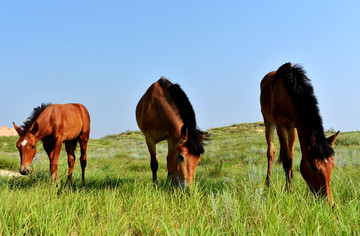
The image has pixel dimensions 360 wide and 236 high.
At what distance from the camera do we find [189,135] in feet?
16.4

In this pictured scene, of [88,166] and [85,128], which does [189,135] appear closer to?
[85,128]

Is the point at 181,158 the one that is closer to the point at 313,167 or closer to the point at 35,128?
the point at 313,167

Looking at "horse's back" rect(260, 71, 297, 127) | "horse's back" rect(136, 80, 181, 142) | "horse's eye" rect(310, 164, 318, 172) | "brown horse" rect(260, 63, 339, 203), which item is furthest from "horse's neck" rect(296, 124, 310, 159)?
"horse's back" rect(136, 80, 181, 142)

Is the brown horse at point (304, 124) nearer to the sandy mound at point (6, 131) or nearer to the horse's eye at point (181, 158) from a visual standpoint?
the horse's eye at point (181, 158)

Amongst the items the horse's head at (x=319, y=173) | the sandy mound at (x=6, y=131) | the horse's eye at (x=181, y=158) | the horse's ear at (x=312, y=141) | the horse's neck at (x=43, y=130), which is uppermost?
the sandy mound at (x=6, y=131)

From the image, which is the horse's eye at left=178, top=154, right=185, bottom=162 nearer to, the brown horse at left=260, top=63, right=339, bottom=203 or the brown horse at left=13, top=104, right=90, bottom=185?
the brown horse at left=260, top=63, right=339, bottom=203

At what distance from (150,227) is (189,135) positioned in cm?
207

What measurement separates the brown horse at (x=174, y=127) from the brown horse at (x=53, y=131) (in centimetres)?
186

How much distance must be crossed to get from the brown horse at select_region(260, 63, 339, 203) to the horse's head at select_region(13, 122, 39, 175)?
5.13 meters

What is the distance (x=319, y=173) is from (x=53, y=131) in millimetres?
5785

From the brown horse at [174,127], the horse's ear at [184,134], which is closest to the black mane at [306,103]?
the brown horse at [174,127]

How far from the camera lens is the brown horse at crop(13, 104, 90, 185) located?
607 cm

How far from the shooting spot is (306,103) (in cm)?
484

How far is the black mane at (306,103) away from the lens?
420cm
